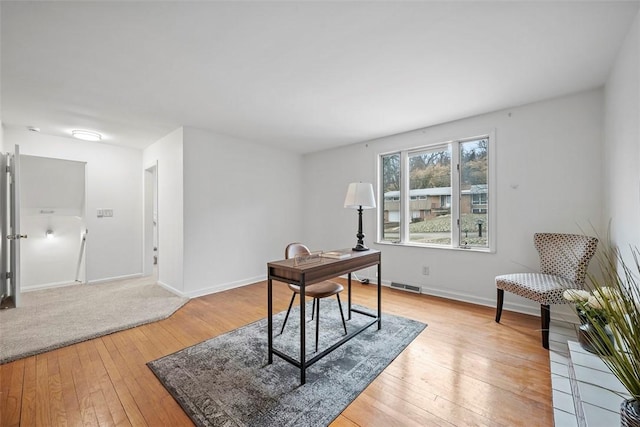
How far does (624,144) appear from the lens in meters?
1.99

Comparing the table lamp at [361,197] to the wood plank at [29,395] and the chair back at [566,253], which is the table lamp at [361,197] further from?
the wood plank at [29,395]

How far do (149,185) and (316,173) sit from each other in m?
3.18

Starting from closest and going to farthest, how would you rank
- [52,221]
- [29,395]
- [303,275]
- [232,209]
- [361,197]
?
[29,395]
[303,275]
[361,197]
[232,209]
[52,221]

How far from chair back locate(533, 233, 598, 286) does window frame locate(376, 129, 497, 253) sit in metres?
0.50

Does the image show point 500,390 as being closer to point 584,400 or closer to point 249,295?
point 584,400

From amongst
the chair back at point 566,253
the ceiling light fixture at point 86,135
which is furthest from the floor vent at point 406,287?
the ceiling light fixture at point 86,135

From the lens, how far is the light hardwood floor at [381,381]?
154 centimetres

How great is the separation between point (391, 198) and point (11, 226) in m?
5.18

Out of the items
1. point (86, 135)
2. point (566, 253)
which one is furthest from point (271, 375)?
point (86, 135)

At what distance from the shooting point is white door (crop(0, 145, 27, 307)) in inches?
125

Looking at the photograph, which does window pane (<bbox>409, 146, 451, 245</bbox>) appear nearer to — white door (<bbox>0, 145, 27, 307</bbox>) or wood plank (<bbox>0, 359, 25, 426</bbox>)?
wood plank (<bbox>0, 359, 25, 426</bbox>)

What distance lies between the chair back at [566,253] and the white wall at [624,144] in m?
0.22

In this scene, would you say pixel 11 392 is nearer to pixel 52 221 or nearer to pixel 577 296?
pixel 52 221

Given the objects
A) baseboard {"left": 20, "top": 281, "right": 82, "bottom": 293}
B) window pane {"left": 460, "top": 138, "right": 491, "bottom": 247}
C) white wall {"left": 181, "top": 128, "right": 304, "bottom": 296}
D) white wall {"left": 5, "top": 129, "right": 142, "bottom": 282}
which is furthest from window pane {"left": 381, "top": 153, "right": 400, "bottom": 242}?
baseboard {"left": 20, "top": 281, "right": 82, "bottom": 293}
